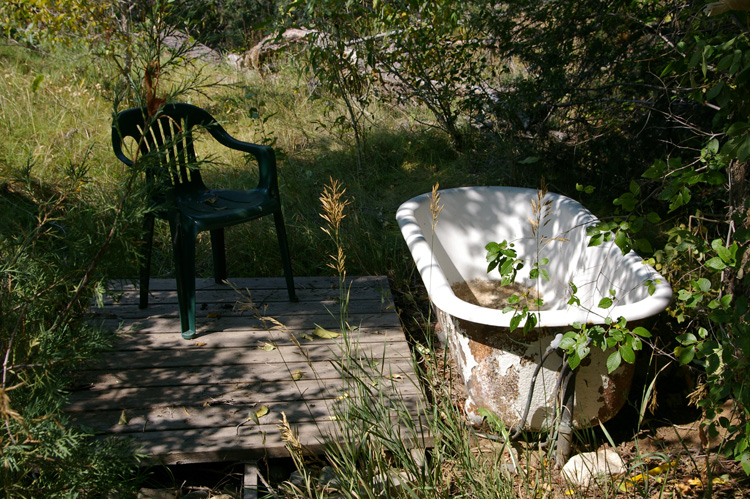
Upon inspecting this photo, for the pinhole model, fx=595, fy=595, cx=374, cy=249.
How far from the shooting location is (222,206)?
2789 millimetres

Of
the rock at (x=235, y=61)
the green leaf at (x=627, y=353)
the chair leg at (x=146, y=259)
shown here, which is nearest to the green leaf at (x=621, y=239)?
the green leaf at (x=627, y=353)

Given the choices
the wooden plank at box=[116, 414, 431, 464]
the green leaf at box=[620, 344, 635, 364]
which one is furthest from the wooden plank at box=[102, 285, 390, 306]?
the green leaf at box=[620, 344, 635, 364]

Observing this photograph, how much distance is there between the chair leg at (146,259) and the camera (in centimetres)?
270

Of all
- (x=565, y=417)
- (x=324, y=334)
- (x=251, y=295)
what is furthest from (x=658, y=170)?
(x=251, y=295)

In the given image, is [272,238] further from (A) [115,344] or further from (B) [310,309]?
(A) [115,344]

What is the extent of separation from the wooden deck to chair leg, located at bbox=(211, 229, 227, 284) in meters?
0.07

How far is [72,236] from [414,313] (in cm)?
194

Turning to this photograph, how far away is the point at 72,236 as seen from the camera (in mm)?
1852

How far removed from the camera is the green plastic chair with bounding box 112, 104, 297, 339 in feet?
8.29

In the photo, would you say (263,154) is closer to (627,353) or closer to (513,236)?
(513,236)

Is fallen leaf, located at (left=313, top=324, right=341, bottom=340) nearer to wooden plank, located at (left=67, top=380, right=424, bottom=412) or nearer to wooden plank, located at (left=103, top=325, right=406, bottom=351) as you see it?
wooden plank, located at (left=103, top=325, right=406, bottom=351)

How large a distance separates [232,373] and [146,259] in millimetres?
742

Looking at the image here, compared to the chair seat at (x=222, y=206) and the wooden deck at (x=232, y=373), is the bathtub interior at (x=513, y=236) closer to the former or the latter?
the wooden deck at (x=232, y=373)

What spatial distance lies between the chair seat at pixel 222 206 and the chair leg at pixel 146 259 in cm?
15
